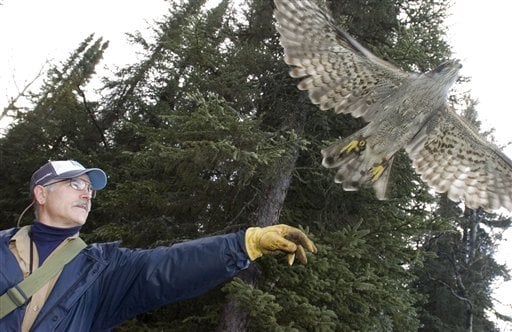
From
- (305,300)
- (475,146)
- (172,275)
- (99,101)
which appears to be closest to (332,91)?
(475,146)

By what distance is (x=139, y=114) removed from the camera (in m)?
16.6

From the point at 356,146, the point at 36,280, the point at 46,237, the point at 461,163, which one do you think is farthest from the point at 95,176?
the point at 461,163

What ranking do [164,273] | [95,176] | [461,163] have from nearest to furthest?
[164,273], [95,176], [461,163]

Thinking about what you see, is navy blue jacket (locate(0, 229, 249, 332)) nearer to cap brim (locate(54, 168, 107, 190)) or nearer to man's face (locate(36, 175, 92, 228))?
man's face (locate(36, 175, 92, 228))

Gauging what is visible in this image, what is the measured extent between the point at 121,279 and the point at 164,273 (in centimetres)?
29

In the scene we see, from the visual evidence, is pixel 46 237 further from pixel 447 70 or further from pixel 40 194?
pixel 447 70

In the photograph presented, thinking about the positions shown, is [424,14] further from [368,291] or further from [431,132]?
[368,291]

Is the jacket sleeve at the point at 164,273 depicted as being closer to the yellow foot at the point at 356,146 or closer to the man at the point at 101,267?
the man at the point at 101,267

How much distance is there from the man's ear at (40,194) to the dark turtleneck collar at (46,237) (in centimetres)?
18

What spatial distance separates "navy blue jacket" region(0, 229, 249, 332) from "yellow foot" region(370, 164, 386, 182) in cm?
327

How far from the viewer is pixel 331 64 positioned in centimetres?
549

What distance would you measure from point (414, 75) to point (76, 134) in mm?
16877

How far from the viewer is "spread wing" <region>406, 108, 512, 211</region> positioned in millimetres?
5715

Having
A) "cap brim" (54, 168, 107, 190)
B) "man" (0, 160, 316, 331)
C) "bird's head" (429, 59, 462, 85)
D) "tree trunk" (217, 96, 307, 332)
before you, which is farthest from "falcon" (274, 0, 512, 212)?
"man" (0, 160, 316, 331)
